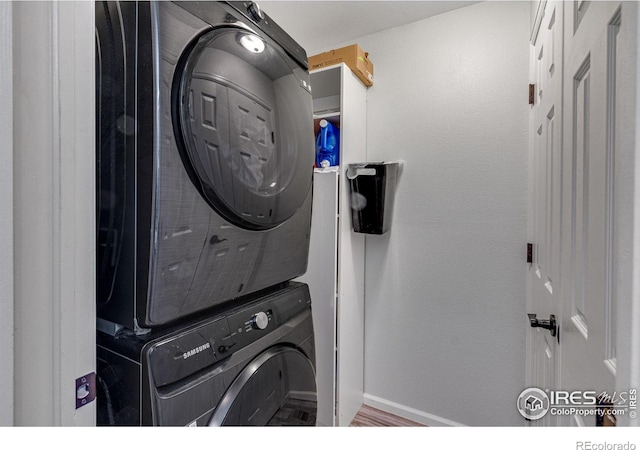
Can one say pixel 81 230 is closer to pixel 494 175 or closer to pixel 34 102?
pixel 34 102

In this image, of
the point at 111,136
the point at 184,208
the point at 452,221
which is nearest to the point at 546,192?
the point at 452,221

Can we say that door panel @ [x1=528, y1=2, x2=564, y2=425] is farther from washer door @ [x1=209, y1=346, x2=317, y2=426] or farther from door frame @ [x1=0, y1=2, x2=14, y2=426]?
door frame @ [x1=0, y1=2, x2=14, y2=426]

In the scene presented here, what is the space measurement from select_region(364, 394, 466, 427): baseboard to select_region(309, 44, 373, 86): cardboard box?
86.2 inches

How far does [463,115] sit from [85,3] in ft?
6.00

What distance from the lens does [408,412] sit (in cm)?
190

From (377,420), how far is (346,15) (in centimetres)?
261

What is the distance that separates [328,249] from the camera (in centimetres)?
171

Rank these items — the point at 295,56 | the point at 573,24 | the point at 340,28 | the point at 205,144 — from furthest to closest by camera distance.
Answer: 1. the point at 340,28
2. the point at 295,56
3. the point at 573,24
4. the point at 205,144

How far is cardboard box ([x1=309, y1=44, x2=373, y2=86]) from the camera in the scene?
1757mm

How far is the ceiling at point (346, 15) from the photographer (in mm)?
1730

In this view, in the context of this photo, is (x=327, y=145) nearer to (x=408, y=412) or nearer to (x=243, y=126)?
(x=243, y=126)

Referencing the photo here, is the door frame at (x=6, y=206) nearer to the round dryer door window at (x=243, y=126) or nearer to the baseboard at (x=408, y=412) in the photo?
the round dryer door window at (x=243, y=126)

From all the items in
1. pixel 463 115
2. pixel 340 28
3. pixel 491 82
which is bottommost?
pixel 463 115

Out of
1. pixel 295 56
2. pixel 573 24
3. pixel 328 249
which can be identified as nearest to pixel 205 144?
pixel 295 56
